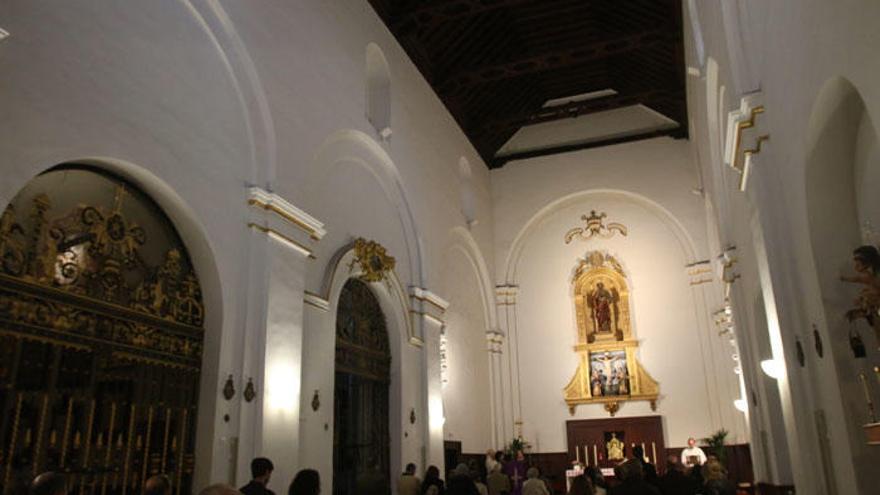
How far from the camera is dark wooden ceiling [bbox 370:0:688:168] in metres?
A: 13.0

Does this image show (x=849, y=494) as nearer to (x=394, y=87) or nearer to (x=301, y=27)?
(x=301, y=27)

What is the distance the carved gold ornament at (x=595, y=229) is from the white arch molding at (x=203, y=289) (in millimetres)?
11743

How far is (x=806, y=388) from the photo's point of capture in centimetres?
551

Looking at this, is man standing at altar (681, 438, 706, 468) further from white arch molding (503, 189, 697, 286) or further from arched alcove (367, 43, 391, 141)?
arched alcove (367, 43, 391, 141)

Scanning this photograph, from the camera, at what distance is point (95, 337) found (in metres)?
5.78

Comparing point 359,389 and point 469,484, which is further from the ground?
point 359,389

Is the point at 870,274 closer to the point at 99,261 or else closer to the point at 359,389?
the point at 99,261

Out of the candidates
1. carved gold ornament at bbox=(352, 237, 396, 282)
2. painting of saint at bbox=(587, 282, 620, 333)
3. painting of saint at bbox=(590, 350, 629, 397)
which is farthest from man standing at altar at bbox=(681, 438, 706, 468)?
carved gold ornament at bbox=(352, 237, 396, 282)

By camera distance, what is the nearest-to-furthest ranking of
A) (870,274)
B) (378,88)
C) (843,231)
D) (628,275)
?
1. (870,274)
2. (843,231)
3. (378,88)
4. (628,275)

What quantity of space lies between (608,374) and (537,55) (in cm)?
721

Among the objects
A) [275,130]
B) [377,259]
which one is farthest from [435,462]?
[275,130]

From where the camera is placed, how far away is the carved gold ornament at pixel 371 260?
9.75 m

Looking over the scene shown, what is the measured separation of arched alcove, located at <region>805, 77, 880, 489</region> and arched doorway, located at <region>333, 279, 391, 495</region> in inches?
229

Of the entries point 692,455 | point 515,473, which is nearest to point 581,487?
point 515,473
